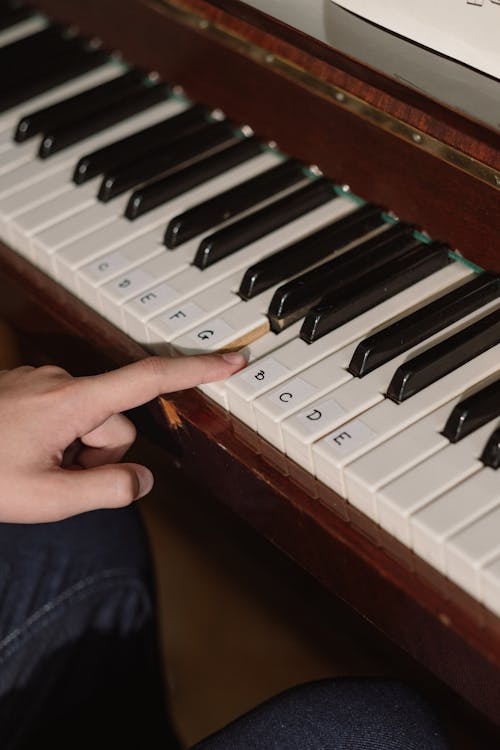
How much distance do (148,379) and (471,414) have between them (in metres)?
0.38

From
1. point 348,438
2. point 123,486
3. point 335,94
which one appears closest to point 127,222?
point 335,94

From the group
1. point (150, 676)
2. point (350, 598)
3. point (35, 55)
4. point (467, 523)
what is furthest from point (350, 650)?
point (35, 55)

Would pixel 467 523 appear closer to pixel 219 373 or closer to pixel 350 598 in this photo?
pixel 350 598

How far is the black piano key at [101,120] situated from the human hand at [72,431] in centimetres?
56

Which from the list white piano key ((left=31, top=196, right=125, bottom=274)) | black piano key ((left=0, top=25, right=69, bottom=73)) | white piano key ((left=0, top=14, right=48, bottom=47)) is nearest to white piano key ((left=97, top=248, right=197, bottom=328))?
white piano key ((left=31, top=196, right=125, bottom=274))

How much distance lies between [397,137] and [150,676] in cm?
85

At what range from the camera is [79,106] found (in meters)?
1.83

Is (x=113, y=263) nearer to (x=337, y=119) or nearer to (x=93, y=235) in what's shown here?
(x=93, y=235)

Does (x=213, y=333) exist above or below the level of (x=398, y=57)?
below

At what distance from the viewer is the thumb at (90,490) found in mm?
1268

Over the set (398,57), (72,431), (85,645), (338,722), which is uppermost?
(398,57)

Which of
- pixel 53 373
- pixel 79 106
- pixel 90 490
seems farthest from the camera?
pixel 79 106

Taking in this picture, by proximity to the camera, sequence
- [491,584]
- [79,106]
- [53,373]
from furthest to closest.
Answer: [79,106] < [53,373] < [491,584]

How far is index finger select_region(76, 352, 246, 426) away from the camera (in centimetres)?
126
